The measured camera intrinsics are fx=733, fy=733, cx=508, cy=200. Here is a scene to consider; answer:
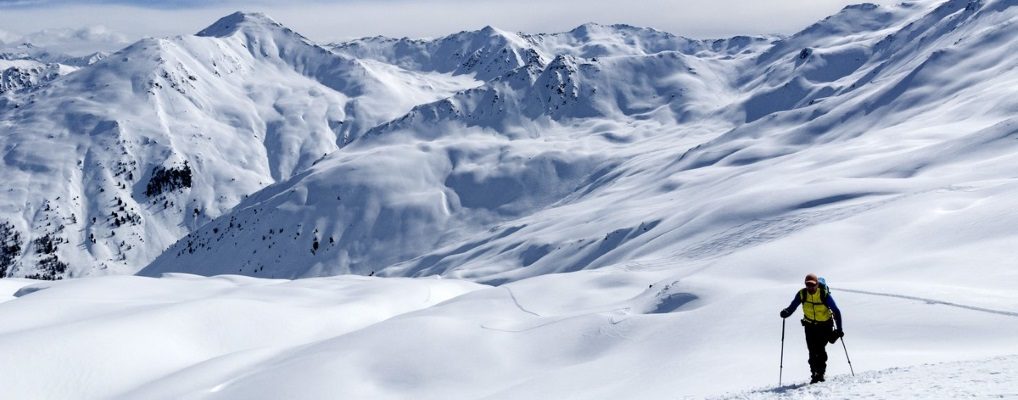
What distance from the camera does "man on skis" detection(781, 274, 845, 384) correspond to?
14.8 m

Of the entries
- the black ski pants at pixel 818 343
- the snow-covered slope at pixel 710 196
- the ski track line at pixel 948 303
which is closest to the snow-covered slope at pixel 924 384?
the black ski pants at pixel 818 343

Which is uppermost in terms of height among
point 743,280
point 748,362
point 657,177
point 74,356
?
point 748,362

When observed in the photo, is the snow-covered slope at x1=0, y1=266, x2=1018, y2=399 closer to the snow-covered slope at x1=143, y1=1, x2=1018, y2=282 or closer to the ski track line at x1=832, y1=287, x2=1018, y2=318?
the ski track line at x1=832, y1=287, x2=1018, y2=318

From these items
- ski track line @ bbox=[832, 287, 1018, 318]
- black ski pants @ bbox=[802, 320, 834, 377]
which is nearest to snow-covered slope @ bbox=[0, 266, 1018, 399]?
ski track line @ bbox=[832, 287, 1018, 318]

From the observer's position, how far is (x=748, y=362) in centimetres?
1827

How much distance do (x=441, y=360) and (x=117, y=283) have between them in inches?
1360

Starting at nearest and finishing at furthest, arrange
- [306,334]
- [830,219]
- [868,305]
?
[868,305], [306,334], [830,219]

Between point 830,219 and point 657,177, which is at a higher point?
point 830,219

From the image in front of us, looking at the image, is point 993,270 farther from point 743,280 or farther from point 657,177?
point 657,177

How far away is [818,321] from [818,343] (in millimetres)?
471

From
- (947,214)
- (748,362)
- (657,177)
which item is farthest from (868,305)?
(657,177)

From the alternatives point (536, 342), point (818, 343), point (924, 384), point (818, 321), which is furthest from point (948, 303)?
point (536, 342)

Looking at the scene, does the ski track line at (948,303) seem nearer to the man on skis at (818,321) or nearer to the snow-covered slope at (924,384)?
the snow-covered slope at (924,384)

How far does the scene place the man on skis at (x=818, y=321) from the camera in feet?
48.5
